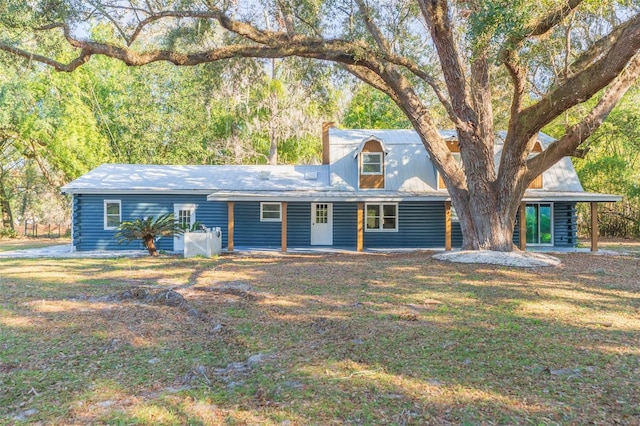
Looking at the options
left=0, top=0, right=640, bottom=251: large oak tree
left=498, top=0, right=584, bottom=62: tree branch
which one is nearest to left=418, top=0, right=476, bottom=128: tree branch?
left=0, top=0, right=640, bottom=251: large oak tree

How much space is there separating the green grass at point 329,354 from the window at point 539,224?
985cm

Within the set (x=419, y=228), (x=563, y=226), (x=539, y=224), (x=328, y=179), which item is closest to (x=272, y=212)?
(x=328, y=179)

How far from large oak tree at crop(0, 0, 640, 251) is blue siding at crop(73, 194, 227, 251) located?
6.19 meters

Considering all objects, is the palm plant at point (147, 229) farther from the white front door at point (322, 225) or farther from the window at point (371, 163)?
the window at point (371, 163)

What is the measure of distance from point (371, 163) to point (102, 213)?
10713mm

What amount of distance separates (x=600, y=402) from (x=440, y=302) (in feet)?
11.7

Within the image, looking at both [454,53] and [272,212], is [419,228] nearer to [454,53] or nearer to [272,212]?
[272,212]

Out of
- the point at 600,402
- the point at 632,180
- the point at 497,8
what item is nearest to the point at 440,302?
the point at 600,402

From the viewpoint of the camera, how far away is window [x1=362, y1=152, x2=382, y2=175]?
17766mm

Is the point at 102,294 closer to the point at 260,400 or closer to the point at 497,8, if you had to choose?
the point at 260,400

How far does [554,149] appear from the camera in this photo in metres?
11.5

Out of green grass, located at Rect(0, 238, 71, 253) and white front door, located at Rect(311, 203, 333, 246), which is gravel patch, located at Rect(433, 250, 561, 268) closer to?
white front door, located at Rect(311, 203, 333, 246)

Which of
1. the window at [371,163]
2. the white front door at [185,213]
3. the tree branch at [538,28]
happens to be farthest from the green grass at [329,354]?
the window at [371,163]

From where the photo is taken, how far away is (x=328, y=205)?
18.0 meters
